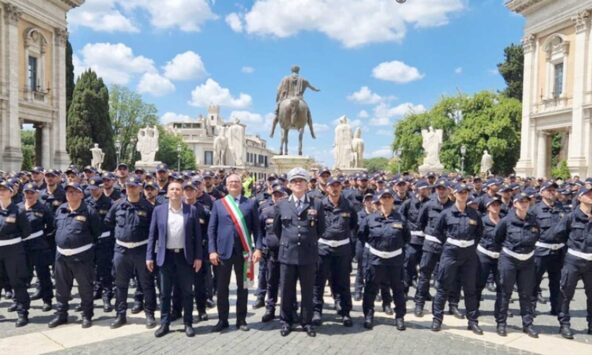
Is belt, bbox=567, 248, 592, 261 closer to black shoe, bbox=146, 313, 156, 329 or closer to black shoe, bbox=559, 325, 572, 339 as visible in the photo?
black shoe, bbox=559, 325, 572, 339

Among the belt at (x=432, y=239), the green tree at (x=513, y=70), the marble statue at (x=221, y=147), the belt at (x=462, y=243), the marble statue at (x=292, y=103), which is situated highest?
the green tree at (x=513, y=70)

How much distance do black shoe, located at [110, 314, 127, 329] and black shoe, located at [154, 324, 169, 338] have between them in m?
0.73

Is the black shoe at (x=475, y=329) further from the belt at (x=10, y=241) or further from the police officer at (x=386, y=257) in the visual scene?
the belt at (x=10, y=241)

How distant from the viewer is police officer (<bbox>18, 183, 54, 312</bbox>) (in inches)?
291

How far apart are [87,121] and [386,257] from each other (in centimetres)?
4517

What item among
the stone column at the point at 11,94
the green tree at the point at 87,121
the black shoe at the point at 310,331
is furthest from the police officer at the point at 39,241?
the green tree at the point at 87,121

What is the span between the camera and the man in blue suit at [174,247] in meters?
6.33

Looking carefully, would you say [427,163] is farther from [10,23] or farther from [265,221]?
[10,23]

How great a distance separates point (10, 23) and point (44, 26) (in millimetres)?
4179

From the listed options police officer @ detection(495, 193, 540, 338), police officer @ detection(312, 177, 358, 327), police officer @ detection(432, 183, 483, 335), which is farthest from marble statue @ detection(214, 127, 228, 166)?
police officer @ detection(495, 193, 540, 338)

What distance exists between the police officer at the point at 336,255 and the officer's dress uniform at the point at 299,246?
51 centimetres

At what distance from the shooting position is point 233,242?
643 cm

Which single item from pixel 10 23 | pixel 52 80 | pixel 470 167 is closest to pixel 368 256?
pixel 10 23

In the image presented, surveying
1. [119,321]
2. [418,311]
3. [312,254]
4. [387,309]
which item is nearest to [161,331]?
[119,321]
